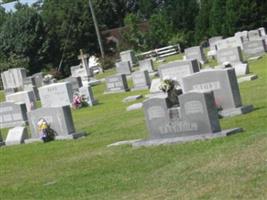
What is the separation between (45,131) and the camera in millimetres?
17859

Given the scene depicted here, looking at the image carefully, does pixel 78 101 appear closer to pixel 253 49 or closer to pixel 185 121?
pixel 253 49

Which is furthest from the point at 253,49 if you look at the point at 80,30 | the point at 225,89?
the point at 80,30

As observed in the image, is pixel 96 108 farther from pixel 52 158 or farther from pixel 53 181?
pixel 53 181

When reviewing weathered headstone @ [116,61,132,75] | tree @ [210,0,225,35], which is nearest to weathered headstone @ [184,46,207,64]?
weathered headstone @ [116,61,132,75]

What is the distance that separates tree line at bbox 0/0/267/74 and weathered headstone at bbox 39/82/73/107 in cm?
2419

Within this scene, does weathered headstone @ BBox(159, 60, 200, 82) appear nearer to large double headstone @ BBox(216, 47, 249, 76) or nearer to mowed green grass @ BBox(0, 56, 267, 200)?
large double headstone @ BBox(216, 47, 249, 76)

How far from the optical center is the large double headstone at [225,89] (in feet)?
53.3

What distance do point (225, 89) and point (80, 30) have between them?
47.8 m

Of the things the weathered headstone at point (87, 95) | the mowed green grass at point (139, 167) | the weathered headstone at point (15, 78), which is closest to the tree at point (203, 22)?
the weathered headstone at point (15, 78)

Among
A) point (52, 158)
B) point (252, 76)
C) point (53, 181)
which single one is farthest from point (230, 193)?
point (252, 76)

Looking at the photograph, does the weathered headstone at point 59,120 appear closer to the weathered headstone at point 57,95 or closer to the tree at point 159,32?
the weathered headstone at point 57,95

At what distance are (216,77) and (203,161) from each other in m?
6.12

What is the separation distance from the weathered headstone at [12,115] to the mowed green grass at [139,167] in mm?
6219

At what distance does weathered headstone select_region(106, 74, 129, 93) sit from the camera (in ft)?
101
